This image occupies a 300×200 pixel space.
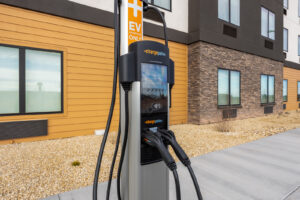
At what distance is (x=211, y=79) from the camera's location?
8406 mm

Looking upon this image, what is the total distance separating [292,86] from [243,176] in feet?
55.1

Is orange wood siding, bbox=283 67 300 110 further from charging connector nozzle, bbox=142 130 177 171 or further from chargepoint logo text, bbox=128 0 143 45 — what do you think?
charging connector nozzle, bbox=142 130 177 171

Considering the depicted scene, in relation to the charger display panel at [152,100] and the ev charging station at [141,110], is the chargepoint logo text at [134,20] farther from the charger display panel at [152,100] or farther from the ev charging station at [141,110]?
the charger display panel at [152,100]

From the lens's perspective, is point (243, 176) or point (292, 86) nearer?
point (243, 176)

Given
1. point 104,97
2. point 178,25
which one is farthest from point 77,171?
point 178,25

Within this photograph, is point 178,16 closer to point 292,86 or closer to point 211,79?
point 211,79

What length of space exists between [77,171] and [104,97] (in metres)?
3.40

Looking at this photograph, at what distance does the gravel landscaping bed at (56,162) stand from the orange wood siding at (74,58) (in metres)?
0.64

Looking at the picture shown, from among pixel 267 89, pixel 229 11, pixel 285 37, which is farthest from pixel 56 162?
pixel 285 37

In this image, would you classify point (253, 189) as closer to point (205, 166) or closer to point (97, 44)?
point (205, 166)

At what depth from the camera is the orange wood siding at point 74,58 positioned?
503cm

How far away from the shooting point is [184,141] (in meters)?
5.23

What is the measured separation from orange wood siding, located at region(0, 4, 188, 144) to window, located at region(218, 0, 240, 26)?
5943 millimetres

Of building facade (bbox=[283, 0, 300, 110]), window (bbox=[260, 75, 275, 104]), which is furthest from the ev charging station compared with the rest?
building facade (bbox=[283, 0, 300, 110])
